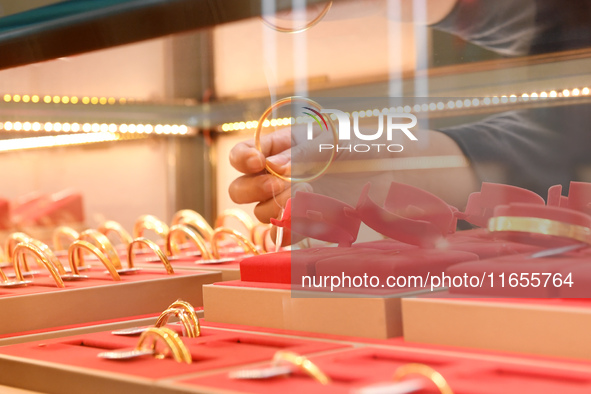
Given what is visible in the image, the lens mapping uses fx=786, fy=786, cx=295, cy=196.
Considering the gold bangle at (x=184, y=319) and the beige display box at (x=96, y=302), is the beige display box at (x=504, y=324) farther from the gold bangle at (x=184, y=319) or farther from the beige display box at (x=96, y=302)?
the beige display box at (x=96, y=302)

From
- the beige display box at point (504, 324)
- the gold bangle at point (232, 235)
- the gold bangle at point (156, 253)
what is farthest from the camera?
the gold bangle at point (232, 235)

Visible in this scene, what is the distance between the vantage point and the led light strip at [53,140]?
8.91ft

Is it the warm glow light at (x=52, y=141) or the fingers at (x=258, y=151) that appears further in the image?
the warm glow light at (x=52, y=141)

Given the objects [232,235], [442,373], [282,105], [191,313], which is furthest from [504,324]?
[232,235]

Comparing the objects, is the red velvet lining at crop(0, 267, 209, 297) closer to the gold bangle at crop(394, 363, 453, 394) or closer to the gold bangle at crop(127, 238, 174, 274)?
the gold bangle at crop(127, 238, 174, 274)

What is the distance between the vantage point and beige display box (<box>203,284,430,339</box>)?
34.2 inches

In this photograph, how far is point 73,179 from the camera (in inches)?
118

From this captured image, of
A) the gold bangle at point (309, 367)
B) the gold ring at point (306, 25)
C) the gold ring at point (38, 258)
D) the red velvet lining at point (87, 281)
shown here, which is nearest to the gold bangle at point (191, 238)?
the red velvet lining at point (87, 281)

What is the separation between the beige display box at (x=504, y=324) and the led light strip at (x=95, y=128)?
2173 millimetres

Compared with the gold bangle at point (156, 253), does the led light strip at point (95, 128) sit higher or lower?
higher

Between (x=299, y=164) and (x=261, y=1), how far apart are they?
0.26 meters

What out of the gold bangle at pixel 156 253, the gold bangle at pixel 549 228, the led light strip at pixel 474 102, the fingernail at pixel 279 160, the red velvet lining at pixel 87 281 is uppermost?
the led light strip at pixel 474 102

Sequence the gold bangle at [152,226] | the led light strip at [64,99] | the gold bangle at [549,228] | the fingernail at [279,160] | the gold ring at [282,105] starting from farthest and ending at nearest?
the led light strip at [64,99], the gold bangle at [152,226], the fingernail at [279,160], the gold ring at [282,105], the gold bangle at [549,228]

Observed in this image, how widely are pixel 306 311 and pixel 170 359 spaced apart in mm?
195
